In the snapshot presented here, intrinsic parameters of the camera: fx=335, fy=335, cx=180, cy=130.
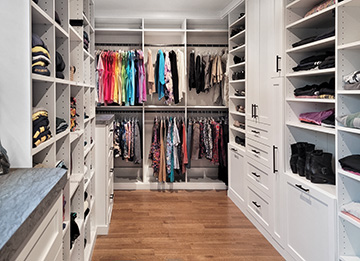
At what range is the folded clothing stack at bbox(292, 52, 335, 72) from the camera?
230cm

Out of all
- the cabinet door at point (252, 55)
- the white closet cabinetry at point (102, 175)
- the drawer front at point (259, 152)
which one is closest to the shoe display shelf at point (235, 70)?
the cabinet door at point (252, 55)

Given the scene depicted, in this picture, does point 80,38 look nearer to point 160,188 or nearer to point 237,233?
point 237,233

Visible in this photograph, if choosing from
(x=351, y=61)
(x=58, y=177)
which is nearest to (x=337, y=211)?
(x=351, y=61)

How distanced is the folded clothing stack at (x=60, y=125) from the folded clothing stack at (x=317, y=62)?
1.77 metres

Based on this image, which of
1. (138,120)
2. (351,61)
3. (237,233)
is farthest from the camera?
(138,120)

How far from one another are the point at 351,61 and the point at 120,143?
344 centimetres

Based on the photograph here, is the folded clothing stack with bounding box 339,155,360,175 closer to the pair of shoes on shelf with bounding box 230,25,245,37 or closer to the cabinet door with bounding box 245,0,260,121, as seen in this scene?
the cabinet door with bounding box 245,0,260,121

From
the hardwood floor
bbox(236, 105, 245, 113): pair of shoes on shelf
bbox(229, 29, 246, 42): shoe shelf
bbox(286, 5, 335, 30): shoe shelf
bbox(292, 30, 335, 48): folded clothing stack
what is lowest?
the hardwood floor

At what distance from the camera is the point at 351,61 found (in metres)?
2.05

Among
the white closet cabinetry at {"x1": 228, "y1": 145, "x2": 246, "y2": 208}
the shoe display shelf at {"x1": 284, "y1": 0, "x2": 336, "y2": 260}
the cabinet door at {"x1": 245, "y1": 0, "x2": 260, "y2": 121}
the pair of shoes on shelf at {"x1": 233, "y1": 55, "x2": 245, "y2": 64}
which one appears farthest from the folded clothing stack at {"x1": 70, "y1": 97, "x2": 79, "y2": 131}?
the pair of shoes on shelf at {"x1": 233, "y1": 55, "x2": 245, "y2": 64}

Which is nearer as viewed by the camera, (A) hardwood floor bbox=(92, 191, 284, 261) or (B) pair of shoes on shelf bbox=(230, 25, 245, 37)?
(A) hardwood floor bbox=(92, 191, 284, 261)

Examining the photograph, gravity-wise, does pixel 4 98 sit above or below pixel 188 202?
above

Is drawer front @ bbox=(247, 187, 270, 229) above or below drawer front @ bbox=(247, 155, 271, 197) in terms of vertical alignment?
below

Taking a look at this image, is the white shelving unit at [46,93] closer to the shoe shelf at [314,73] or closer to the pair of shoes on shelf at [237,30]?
the shoe shelf at [314,73]
